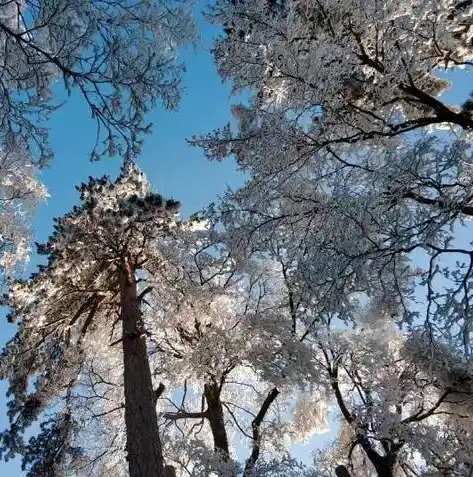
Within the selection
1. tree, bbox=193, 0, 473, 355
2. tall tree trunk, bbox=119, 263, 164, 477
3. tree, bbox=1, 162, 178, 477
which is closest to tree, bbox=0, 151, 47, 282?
tree, bbox=1, 162, 178, 477

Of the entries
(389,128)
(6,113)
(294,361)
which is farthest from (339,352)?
(6,113)

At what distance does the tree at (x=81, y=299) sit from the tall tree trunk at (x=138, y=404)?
0.02 metres

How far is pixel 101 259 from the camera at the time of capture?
9102 millimetres

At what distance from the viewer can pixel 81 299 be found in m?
9.52

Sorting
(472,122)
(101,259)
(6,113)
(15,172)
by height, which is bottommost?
(472,122)

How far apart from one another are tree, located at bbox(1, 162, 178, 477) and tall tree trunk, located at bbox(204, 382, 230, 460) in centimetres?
240

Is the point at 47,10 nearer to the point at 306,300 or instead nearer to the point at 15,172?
the point at 306,300

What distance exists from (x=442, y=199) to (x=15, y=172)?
271 inches

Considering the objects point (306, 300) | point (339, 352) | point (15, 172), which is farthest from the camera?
point (339, 352)

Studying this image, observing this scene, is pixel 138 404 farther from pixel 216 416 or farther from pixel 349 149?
pixel 349 149

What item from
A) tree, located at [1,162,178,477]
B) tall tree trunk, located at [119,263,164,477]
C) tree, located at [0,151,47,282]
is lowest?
tall tree trunk, located at [119,263,164,477]

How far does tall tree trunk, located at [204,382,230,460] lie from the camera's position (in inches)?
362

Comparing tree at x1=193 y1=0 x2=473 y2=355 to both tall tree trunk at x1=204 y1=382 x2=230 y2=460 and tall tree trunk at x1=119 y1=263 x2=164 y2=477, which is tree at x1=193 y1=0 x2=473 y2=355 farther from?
A: tall tree trunk at x1=204 y1=382 x2=230 y2=460

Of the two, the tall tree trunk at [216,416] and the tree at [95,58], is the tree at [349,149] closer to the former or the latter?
the tree at [95,58]
